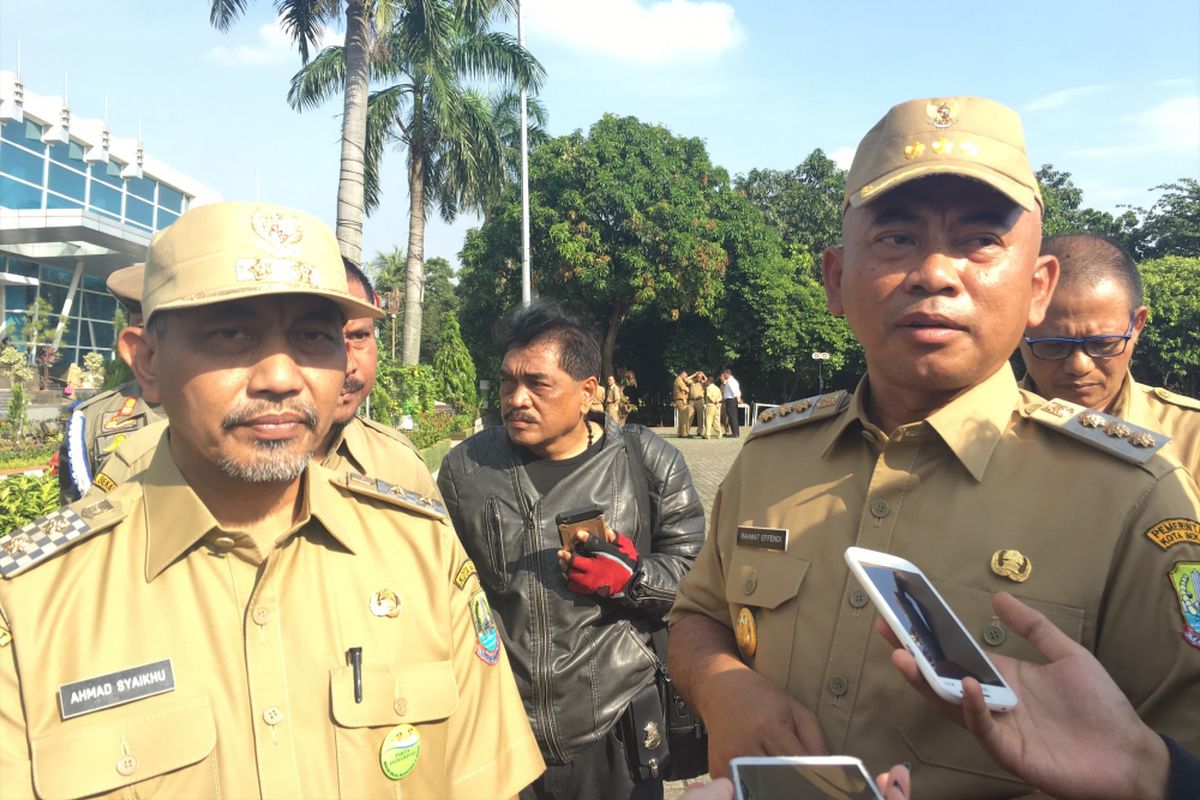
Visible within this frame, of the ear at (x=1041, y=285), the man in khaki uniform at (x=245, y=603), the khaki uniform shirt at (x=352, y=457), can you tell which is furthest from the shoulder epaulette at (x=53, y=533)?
the ear at (x=1041, y=285)

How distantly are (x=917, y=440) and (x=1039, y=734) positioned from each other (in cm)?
67

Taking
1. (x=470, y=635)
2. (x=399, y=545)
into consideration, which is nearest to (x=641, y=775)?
(x=470, y=635)

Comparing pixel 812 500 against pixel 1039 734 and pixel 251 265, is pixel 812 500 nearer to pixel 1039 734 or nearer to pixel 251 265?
pixel 1039 734

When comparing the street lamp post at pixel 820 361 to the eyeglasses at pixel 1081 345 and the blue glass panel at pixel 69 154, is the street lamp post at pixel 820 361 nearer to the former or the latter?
the eyeglasses at pixel 1081 345

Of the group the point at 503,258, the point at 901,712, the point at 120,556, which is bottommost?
the point at 901,712

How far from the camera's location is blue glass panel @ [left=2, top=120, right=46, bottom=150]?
30391 mm

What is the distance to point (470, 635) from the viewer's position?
6.81 feet

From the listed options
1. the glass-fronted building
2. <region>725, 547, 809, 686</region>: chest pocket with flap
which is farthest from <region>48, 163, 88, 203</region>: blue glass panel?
<region>725, 547, 809, 686</region>: chest pocket with flap

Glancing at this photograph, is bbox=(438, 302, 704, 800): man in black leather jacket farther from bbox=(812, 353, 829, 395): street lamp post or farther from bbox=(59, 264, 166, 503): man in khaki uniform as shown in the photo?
bbox=(812, 353, 829, 395): street lamp post

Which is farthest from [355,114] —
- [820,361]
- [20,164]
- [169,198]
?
[169,198]

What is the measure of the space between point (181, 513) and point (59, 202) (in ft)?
128

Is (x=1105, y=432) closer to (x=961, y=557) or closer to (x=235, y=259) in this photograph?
(x=961, y=557)

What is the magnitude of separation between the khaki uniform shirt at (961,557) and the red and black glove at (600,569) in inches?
34.2

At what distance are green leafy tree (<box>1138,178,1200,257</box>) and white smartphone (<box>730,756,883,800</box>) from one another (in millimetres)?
43222
